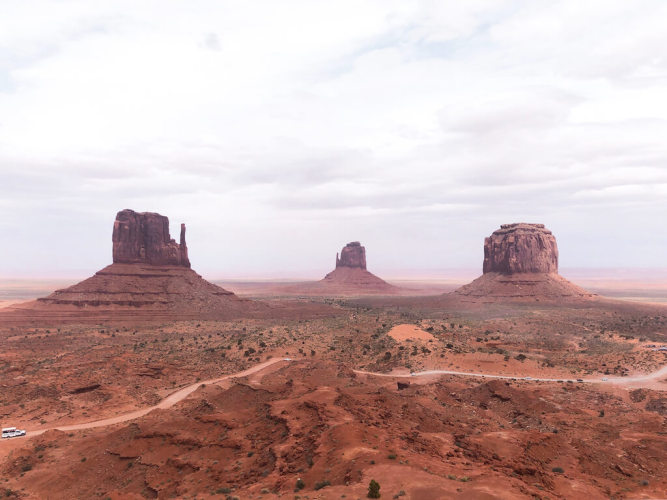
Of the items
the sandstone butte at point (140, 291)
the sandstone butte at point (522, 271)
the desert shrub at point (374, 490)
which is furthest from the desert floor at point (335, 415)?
the sandstone butte at point (522, 271)

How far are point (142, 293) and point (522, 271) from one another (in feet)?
434

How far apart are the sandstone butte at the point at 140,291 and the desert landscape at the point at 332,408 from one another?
2509 millimetres

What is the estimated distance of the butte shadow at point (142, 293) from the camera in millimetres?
100438

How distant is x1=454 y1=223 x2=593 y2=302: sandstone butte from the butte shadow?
67.0 m

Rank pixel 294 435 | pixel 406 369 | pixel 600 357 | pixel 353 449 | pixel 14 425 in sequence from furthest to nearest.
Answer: pixel 600 357 → pixel 406 369 → pixel 14 425 → pixel 294 435 → pixel 353 449

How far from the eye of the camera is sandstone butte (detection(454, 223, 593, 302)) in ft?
460

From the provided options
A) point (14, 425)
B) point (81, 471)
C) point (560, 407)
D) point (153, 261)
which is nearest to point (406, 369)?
point (560, 407)

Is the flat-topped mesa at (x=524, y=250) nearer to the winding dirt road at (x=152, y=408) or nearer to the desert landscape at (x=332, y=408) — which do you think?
the desert landscape at (x=332, y=408)

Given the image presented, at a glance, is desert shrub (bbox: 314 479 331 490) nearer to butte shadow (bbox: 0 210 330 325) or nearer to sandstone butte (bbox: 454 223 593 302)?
butte shadow (bbox: 0 210 330 325)

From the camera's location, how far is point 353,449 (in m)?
21.8

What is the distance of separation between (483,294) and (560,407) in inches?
4526

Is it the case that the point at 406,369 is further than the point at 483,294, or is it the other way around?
the point at 483,294

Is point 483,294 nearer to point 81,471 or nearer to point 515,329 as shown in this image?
point 515,329

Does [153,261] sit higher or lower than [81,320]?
higher
